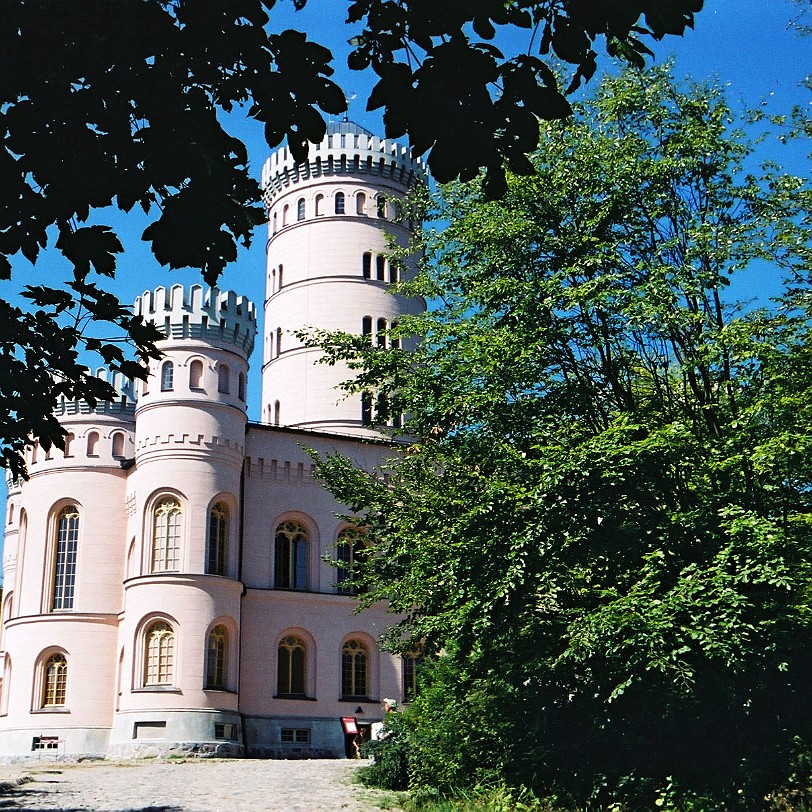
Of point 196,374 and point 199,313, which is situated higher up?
point 199,313

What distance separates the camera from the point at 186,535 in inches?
1419

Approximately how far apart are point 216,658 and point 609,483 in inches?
922

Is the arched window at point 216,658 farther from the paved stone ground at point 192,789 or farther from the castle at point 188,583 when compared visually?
the paved stone ground at point 192,789

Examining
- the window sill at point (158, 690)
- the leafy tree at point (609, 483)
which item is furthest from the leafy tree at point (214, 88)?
the window sill at point (158, 690)

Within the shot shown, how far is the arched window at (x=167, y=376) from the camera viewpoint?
37.4m

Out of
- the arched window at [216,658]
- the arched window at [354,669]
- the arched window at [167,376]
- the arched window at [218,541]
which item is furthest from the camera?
the arched window at [354,669]

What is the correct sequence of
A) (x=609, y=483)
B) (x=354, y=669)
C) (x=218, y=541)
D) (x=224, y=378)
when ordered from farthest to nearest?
(x=354, y=669), (x=224, y=378), (x=218, y=541), (x=609, y=483)

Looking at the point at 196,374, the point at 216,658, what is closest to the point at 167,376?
the point at 196,374

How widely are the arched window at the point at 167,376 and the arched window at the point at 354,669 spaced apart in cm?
1113

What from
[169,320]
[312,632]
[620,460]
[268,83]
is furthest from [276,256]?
[268,83]

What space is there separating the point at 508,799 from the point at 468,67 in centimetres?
1246

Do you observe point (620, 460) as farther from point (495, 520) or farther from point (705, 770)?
point (705, 770)

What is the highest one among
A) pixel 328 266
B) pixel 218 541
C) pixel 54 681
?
pixel 328 266

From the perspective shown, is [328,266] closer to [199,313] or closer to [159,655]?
[199,313]
